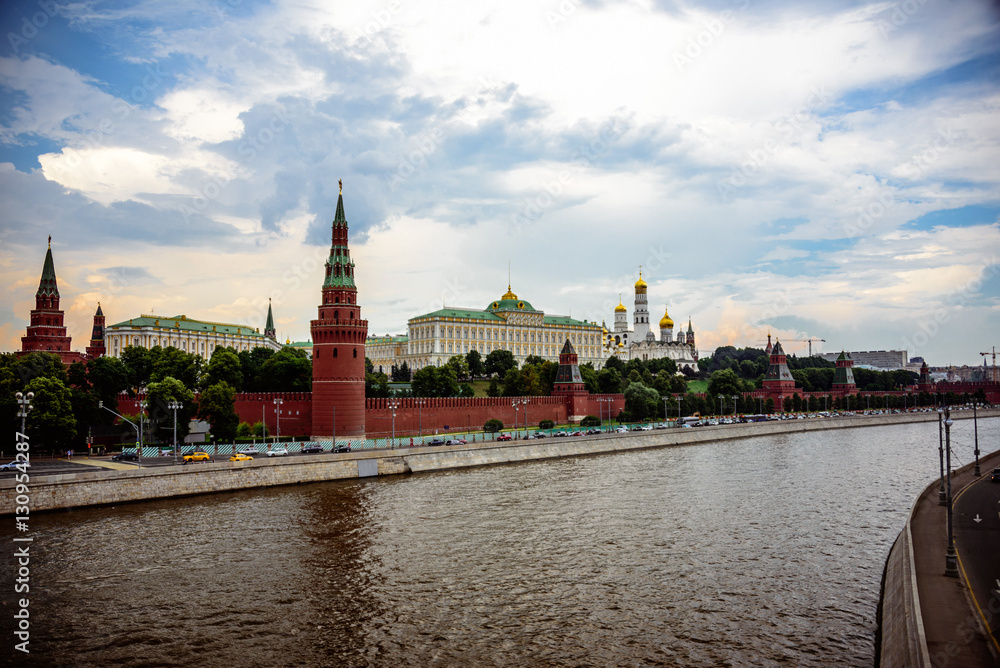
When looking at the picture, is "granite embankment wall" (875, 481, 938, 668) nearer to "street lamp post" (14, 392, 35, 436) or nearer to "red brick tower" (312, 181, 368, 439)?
"street lamp post" (14, 392, 35, 436)

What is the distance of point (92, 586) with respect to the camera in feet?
65.9

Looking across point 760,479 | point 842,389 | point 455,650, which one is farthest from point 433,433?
point 842,389

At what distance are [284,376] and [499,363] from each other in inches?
1541

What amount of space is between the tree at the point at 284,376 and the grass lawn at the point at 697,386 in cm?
7174

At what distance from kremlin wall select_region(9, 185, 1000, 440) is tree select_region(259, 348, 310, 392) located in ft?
22.6

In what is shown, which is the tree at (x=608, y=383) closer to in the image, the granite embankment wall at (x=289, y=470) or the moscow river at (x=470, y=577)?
the granite embankment wall at (x=289, y=470)

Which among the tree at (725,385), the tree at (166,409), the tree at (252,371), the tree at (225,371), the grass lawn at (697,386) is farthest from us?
the grass lawn at (697,386)

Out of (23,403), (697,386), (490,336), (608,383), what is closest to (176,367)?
(23,403)

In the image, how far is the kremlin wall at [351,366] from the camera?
5122 cm

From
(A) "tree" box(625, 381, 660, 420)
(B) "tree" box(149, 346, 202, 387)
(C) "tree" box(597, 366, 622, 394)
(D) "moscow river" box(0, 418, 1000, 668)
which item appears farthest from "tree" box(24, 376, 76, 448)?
(C) "tree" box(597, 366, 622, 394)

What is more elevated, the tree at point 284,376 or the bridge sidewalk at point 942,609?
the tree at point 284,376

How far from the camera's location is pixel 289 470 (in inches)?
Answer: 1490

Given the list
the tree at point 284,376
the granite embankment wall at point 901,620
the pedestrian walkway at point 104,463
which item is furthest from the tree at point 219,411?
the granite embankment wall at point 901,620

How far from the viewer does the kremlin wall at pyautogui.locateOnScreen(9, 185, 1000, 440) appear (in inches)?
2016
